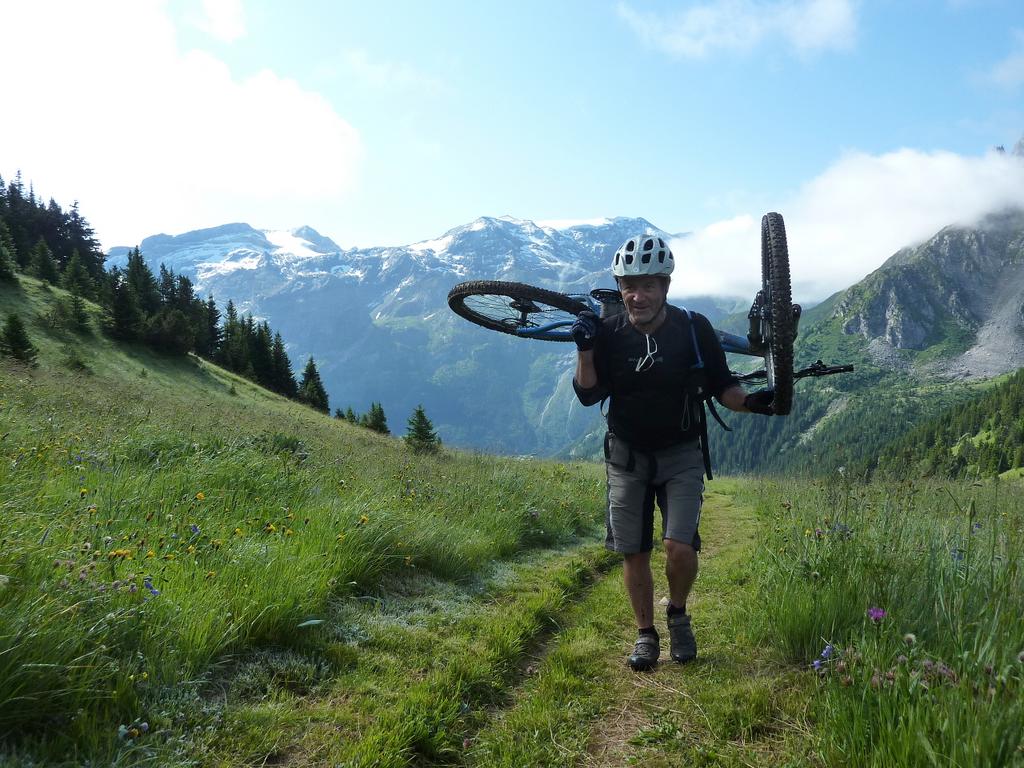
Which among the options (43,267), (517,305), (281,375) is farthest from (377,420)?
(517,305)

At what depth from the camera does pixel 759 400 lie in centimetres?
448

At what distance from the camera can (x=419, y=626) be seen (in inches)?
192

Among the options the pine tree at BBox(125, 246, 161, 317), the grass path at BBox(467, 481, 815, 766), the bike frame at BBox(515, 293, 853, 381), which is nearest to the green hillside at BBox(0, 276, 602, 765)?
the grass path at BBox(467, 481, 815, 766)

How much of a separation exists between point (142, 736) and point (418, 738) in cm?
140

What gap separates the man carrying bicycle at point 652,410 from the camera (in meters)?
4.51

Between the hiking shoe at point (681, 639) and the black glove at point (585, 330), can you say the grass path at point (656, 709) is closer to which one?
the hiking shoe at point (681, 639)

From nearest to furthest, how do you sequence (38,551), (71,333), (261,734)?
(261,734) → (38,551) → (71,333)

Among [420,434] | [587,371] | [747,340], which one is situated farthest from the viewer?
[420,434]

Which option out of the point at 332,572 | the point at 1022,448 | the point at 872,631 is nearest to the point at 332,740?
the point at 332,572

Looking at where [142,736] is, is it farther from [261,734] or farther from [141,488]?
[141,488]

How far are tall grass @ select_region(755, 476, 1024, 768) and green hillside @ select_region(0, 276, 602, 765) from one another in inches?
117

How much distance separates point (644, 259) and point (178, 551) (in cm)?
446

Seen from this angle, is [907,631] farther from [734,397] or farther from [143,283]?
[143,283]

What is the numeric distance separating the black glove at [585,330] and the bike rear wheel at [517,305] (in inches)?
227
